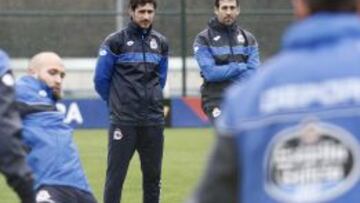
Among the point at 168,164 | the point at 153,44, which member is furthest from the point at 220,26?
the point at 168,164

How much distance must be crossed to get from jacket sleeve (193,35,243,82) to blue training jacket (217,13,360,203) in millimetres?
6419

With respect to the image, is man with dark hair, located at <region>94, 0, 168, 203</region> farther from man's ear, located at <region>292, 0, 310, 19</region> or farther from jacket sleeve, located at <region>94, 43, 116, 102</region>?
man's ear, located at <region>292, 0, 310, 19</region>

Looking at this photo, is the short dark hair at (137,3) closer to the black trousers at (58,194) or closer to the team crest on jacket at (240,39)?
the team crest on jacket at (240,39)

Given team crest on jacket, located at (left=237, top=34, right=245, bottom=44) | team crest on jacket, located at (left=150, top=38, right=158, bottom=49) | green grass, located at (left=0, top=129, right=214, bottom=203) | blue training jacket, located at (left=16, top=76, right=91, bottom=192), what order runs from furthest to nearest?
green grass, located at (left=0, top=129, right=214, bottom=203) → team crest on jacket, located at (left=237, top=34, right=245, bottom=44) → team crest on jacket, located at (left=150, top=38, right=158, bottom=49) → blue training jacket, located at (left=16, top=76, right=91, bottom=192)

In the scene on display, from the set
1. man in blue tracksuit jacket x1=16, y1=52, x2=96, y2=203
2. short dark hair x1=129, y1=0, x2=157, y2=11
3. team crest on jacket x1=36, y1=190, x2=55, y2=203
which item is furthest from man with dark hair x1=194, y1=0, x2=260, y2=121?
team crest on jacket x1=36, y1=190, x2=55, y2=203

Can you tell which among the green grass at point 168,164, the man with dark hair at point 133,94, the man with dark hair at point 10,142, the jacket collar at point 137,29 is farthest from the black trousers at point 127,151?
the man with dark hair at point 10,142

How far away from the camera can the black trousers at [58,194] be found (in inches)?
222

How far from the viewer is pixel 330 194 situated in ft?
9.27

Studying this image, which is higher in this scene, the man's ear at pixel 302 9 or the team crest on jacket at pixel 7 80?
the man's ear at pixel 302 9

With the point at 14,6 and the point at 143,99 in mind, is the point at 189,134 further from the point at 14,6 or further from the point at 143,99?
the point at 143,99

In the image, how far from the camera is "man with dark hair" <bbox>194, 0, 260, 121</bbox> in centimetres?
932

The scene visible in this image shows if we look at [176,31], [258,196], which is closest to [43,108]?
[258,196]

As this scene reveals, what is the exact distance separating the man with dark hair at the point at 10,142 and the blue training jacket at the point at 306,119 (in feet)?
7.21

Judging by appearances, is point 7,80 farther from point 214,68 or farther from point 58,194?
point 214,68
